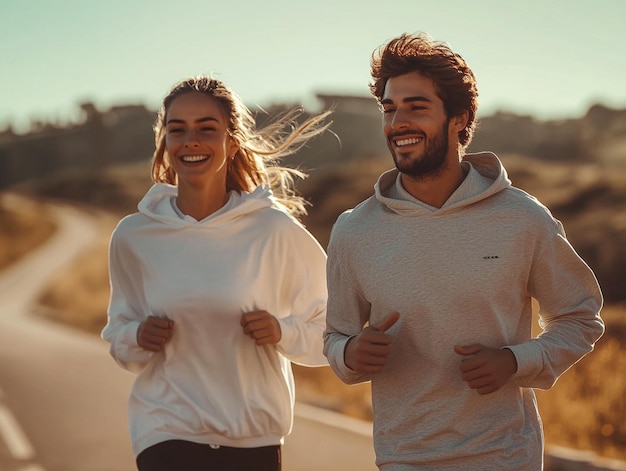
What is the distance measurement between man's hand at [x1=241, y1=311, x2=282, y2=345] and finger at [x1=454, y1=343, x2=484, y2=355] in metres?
1.40

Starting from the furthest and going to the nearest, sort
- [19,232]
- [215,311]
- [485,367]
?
[19,232] → [215,311] → [485,367]

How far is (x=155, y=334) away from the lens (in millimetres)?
4637

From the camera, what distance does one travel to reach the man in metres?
3.55

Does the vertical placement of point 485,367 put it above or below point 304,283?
above

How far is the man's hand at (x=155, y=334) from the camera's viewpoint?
4.64 metres

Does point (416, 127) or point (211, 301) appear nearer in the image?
point (416, 127)

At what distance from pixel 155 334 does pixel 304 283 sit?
0.77 m

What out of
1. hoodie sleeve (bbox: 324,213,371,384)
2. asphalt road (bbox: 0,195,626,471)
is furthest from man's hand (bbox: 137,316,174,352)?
asphalt road (bbox: 0,195,626,471)

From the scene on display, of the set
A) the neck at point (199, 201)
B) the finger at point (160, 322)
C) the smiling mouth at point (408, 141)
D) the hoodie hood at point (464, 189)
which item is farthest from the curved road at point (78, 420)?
the smiling mouth at point (408, 141)

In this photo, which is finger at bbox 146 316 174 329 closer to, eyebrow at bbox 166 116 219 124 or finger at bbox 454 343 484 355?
eyebrow at bbox 166 116 219 124

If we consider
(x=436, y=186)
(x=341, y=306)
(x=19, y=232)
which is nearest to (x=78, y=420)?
(x=341, y=306)

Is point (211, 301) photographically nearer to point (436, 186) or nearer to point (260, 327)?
point (260, 327)

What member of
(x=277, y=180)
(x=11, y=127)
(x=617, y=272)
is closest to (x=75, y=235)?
(x=617, y=272)

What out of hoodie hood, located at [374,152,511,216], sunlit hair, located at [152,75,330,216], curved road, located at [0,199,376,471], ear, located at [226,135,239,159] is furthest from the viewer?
A: curved road, located at [0,199,376,471]
